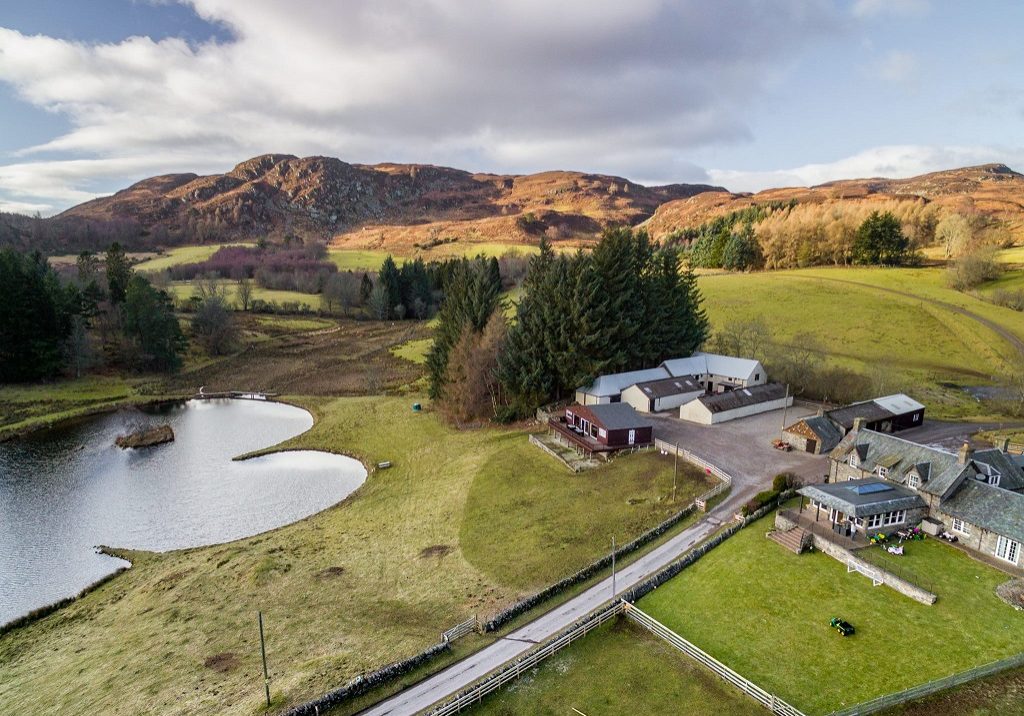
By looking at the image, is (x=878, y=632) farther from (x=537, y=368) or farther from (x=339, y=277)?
(x=339, y=277)

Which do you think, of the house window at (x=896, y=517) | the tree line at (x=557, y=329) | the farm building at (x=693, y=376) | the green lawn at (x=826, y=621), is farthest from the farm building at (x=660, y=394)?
the green lawn at (x=826, y=621)

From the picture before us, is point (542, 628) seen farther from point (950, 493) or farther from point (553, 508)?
point (950, 493)

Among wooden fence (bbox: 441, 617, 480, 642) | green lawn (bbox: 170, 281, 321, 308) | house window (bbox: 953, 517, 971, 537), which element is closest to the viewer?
wooden fence (bbox: 441, 617, 480, 642)

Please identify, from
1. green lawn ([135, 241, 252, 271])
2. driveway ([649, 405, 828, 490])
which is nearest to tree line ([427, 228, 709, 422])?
driveway ([649, 405, 828, 490])

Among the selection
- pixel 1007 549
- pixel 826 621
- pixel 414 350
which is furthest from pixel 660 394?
pixel 414 350

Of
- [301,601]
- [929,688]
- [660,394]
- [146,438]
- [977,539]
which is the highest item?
[660,394]

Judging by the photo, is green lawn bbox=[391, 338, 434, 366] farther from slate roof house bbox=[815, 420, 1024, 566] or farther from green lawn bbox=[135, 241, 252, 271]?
green lawn bbox=[135, 241, 252, 271]
